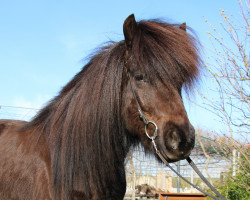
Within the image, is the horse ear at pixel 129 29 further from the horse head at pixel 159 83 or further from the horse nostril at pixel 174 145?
the horse nostril at pixel 174 145

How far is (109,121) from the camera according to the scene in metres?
2.58

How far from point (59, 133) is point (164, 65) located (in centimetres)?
117

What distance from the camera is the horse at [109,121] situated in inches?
95.9

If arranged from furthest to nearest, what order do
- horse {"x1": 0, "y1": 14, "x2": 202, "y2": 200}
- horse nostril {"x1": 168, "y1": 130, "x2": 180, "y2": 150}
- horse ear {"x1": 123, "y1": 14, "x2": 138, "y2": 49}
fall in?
1. horse ear {"x1": 123, "y1": 14, "x2": 138, "y2": 49}
2. horse {"x1": 0, "y1": 14, "x2": 202, "y2": 200}
3. horse nostril {"x1": 168, "y1": 130, "x2": 180, "y2": 150}

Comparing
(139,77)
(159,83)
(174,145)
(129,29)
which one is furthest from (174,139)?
(129,29)

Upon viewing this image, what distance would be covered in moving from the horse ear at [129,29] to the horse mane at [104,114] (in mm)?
63

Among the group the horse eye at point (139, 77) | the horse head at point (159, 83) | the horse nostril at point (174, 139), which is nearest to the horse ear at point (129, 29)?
the horse head at point (159, 83)

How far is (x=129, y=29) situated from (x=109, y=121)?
867mm

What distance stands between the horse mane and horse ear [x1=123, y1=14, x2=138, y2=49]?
63mm

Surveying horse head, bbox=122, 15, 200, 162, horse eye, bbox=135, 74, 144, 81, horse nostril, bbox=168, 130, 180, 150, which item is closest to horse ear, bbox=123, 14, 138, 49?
horse head, bbox=122, 15, 200, 162

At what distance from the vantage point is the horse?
95.9 inches

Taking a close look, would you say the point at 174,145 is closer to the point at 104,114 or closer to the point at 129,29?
the point at 104,114

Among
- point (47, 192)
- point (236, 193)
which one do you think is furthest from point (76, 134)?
point (236, 193)

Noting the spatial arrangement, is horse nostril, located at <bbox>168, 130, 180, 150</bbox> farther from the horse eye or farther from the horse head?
the horse eye
